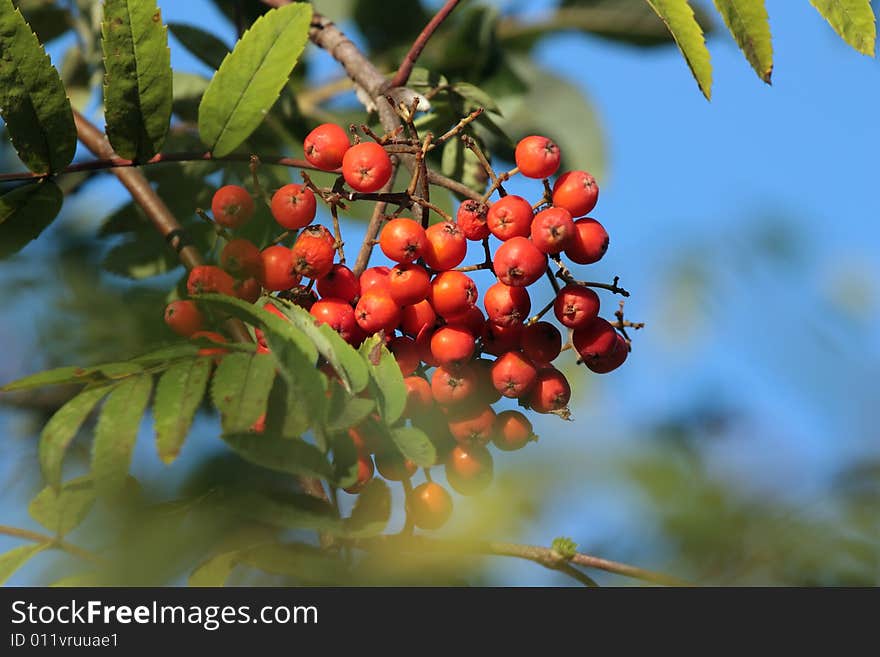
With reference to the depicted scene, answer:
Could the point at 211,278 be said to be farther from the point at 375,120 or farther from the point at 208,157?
the point at 375,120

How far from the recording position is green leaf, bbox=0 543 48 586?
1.42 meters

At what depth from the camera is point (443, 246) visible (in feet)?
5.73

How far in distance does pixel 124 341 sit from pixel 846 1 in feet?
4.06

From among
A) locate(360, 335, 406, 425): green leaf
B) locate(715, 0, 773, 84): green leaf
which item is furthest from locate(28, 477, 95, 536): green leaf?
locate(715, 0, 773, 84): green leaf

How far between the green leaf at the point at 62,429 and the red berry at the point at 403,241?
52 cm

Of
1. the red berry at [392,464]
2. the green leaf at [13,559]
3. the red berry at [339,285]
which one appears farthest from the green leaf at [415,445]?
the green leaf at [13,559]

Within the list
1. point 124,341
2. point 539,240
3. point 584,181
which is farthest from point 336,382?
point 584,181

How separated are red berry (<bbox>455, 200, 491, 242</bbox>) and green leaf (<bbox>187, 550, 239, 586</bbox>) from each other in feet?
2.64

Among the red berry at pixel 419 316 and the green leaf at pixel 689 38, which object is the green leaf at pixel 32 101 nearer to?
the red berry at pixel 419 316

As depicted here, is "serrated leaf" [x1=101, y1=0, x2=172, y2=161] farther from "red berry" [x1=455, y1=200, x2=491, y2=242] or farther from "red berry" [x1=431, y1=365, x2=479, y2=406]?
"red berry" [x1=431, y1=365, x2=479, y2=406]

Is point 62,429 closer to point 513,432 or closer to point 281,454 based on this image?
point 281,454

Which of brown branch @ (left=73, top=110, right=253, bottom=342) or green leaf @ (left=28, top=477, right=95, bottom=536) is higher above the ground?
brown branch @ (left=73, top=110, right=253, bottom=342)
